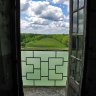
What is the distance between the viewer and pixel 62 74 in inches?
179

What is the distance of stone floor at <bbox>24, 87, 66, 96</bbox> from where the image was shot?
4.09 m

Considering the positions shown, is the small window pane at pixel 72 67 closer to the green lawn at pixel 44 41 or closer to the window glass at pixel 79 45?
the window glass at pixel 79 45

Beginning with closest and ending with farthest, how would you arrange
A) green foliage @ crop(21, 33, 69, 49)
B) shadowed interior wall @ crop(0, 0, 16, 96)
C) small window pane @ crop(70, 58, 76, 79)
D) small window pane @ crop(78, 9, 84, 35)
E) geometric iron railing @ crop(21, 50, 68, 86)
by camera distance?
shadowed interior wall @ crop(0, 0, 16, 96)
small window pane @ crop(78, 9, 84, 35)
small window pane @ crop(70, 58, 76, 79)
green foliage @ crop(21, 33, 69, 49)
geometric iron railing @ crop(21, 50, 68, 86)

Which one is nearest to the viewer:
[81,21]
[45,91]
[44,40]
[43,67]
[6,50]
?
[6,50]

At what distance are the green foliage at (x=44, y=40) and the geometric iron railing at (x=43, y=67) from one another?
0.17 metres

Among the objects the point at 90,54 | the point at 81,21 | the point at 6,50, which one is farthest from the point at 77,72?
the point at 6,50

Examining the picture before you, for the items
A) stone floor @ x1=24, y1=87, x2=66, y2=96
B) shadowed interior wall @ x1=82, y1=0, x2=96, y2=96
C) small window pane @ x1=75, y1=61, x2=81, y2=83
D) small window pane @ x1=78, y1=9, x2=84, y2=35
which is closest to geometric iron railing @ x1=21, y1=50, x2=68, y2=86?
stone floor @ x1=24, y1=87, x2=66, y2=96

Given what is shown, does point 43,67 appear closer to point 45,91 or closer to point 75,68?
point 45,91

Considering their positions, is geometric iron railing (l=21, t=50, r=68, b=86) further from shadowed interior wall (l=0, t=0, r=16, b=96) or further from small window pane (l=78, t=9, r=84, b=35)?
shadowed interior wall (l=0, t=0, r=16, b=96)

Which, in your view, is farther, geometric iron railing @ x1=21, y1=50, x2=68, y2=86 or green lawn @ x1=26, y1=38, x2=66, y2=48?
geometric iron railing @ x1=21, y1=50, x2=68, y2=86

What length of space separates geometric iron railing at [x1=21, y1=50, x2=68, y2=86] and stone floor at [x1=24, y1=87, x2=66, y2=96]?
0.12 m

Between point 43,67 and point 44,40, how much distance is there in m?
0.68

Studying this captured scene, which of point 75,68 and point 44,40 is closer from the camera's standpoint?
point 75,68

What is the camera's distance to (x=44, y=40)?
4.06m
